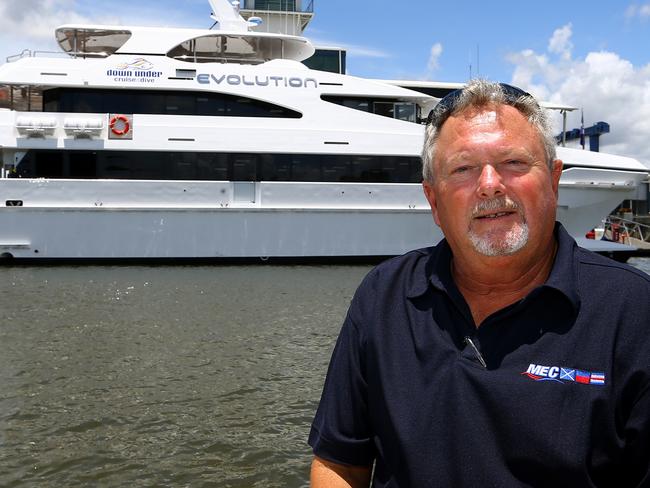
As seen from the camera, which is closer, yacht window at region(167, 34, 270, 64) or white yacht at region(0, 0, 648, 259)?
white yacht at region(0, 0, 648, 259)

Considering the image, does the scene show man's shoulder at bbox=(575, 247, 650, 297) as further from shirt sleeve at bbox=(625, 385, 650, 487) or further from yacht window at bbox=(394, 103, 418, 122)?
yacht window at bbox=(394, 103, 418, 122)

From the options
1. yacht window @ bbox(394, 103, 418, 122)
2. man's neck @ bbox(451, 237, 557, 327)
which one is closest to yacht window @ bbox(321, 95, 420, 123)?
yacht window @ bbox(394, 103, 418, 122)

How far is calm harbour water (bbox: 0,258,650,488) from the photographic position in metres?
3.46

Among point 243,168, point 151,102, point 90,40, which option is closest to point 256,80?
point 243,168


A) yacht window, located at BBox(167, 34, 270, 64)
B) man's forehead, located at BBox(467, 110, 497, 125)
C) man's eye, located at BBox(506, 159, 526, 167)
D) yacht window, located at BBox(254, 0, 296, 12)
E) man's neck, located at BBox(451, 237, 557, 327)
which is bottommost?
man's neck, located at BBox(451, 237, 557, 327)

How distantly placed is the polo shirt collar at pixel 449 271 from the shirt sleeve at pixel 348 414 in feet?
0.64

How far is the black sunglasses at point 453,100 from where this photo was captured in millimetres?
1504

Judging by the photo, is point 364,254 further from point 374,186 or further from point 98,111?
point 98,111

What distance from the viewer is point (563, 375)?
4.26ft

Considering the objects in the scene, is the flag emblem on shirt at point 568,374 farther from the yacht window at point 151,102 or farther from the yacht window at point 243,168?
the yacht window at point 151,102

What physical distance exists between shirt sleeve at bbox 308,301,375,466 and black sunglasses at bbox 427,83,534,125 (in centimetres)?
54

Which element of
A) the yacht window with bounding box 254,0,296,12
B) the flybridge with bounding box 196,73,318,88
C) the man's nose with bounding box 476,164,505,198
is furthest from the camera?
the yacht window with bounding box 254,0,296,12

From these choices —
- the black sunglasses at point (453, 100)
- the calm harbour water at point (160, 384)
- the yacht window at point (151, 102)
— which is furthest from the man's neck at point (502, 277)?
the yacht window at point (151, 102)

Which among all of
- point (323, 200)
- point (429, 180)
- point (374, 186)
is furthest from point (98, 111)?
point (429, 180)
